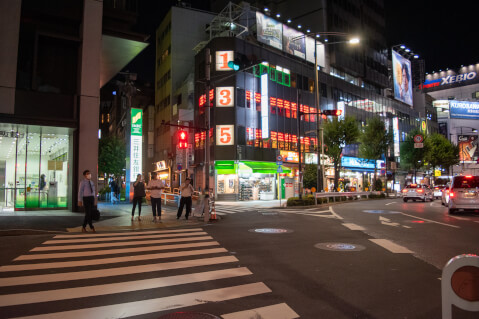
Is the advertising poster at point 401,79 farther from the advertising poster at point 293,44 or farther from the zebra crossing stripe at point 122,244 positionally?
the zebra crossing stripe at point 122,244

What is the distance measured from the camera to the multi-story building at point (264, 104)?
3484cm

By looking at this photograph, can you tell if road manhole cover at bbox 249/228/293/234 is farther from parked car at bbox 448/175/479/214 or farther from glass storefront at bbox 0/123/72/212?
glass storefront at bbox 0/123/72/212

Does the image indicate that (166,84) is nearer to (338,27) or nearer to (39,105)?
(338,27)

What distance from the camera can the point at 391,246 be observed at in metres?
8.55

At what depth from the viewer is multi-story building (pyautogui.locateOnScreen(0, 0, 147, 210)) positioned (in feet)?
Result: 50.8

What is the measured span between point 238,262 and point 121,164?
107 feet

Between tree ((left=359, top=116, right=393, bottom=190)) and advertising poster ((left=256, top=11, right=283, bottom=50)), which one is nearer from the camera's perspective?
advertising poster ((left=256, top=11, right=283, bottom=50))

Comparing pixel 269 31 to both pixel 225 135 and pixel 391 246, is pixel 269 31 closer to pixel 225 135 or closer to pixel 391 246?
pixel 225 135

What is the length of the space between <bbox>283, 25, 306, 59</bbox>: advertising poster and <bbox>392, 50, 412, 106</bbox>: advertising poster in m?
28.2

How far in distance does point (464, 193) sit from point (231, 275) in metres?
15.6

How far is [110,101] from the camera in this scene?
104m

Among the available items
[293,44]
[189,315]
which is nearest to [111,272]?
[189,315]

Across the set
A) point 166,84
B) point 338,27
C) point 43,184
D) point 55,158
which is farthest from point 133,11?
point 338,27

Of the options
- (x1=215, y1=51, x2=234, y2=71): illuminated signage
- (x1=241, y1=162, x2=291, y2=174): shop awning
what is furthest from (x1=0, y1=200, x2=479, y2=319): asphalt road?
(x1=215, y1=51, x2=234, y2=71): illuminated signage
